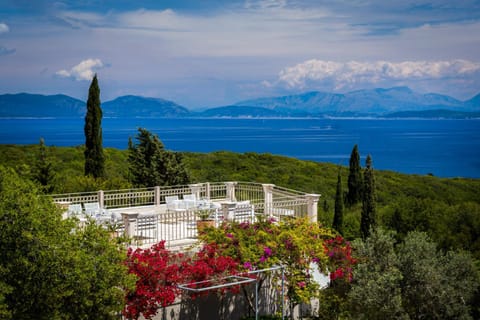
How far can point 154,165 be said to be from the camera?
1189 inches

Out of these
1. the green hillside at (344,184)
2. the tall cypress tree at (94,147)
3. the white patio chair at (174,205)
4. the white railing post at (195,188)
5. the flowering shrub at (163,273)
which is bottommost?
the green hillside at (344,184)

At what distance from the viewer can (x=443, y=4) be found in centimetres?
11800

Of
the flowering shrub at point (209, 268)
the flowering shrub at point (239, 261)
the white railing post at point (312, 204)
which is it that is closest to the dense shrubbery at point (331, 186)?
the flowering shrub at point (239, 261)

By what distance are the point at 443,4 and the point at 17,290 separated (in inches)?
4777

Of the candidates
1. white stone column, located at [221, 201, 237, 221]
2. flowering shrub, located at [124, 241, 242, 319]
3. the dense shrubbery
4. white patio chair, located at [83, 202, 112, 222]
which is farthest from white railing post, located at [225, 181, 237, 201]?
flowering shrub, located at [124, 241, 242, 319]

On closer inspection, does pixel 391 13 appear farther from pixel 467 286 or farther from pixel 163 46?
pixel 467 286

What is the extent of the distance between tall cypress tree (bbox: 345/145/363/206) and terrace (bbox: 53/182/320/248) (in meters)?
22.8

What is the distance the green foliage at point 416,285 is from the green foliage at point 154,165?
60.2ft

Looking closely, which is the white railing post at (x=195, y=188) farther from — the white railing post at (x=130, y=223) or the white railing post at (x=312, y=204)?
the white railing post at (x=130, y=223)

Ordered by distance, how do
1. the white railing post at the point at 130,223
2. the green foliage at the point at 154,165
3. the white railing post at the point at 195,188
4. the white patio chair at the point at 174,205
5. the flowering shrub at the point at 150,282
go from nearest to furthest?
the flowering shrub at the point at 150,282 → the white railing post at the point at 130,223 → the white patio chair at the point at 174,205 → the white railing post at the point at 195,188 → the green foliage at the point at 154,165

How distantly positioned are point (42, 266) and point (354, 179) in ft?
122

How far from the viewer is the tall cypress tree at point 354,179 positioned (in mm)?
44156

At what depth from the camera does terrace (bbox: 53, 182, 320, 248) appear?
49.3 ft

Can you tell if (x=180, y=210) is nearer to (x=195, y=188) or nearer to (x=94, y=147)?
(x=195, y=188)
